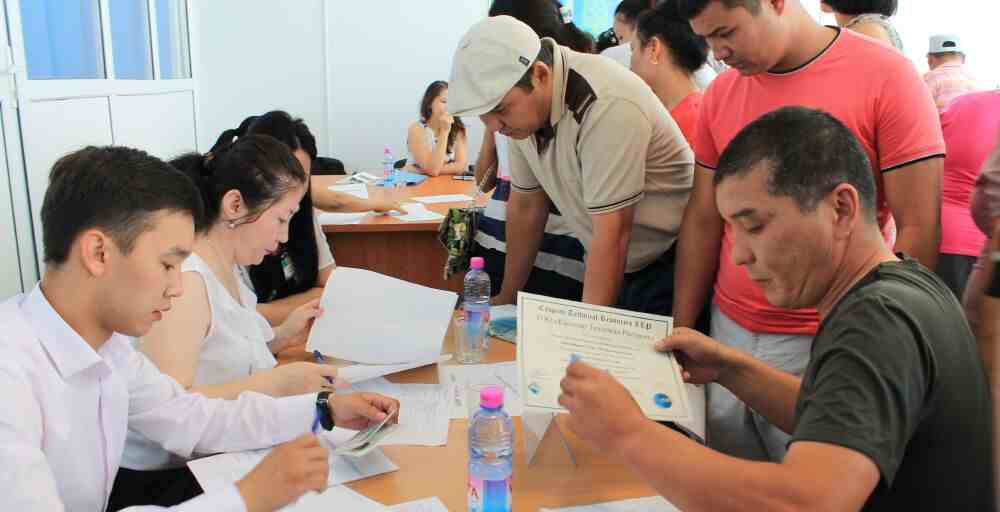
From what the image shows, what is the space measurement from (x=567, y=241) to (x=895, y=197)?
3.30 ft

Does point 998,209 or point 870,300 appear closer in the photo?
point 870,300

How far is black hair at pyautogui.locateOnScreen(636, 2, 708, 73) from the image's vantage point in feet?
7.79

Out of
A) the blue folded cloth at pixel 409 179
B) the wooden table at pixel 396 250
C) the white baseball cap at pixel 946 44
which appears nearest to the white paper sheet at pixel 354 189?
the blue folded cloth at pixel 409 179

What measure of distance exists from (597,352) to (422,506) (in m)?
0.37

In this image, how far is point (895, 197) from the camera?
1.58 meters

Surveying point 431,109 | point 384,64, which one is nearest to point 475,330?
point 431,109

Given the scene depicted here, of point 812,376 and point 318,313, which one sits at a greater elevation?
point 812,376

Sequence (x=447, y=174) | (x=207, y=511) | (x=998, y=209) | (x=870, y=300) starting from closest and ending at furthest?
(x=870, y=300), (x=207, y=511), (x=998, y=209), (x=447, y=174)

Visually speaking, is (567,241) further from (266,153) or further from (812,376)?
(812,376)

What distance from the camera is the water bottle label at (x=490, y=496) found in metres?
1.17

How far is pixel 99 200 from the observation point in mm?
1138

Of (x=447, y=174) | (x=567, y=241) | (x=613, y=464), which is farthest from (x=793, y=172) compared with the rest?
(x=447, y=174)

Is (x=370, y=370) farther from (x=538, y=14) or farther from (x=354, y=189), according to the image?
(x=354, y=189)

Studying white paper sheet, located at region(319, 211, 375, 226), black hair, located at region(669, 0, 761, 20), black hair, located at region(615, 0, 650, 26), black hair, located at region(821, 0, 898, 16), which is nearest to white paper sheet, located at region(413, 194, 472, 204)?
white paper sheet, located at region(319, 211, 375, 226)
